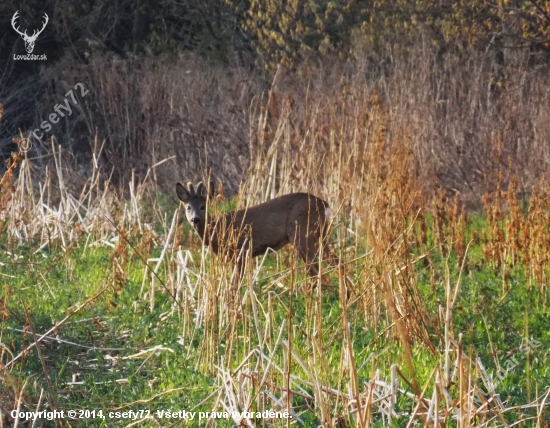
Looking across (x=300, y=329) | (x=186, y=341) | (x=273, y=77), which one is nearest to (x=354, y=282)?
(x=186, y=341)

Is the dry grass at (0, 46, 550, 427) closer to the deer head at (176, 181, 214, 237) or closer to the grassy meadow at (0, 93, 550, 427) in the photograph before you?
the grassy meadow at (0, 93, 550, 427)

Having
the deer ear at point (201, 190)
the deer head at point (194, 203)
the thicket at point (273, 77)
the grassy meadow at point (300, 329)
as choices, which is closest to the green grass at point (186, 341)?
the grassy meadow at point (300, 329)

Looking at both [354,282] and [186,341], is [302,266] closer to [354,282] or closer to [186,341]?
[354,282]

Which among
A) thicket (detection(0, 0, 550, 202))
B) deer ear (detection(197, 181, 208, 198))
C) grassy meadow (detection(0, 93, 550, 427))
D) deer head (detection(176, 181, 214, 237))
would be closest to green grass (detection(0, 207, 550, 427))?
grassy meadow (detection(0, 93, 550, 427))

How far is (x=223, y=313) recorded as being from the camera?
5.59 metres

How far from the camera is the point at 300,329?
4340 millimetres

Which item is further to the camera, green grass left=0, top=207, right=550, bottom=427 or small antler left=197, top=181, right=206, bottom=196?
small antler left=197, top=181, right=206, bottom=196

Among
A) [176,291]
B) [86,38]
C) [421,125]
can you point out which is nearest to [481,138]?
[421,125]

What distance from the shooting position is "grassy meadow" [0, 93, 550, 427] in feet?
13.0

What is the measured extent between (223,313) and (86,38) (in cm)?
1699

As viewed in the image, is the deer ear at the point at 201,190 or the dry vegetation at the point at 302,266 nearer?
the dry vegetation at the point at 302,266

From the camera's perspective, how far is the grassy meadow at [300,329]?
3955mm

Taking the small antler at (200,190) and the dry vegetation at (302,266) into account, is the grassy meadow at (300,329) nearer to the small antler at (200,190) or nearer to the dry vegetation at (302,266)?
the dry vegetation at (302,266)

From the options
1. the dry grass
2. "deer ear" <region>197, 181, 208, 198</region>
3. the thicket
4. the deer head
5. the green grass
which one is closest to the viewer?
the dry grass
